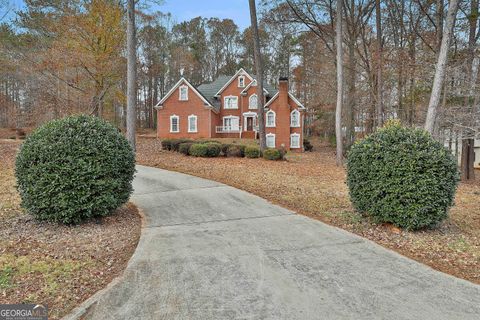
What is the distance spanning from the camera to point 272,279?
346 centimetres

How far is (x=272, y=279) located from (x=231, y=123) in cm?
2627

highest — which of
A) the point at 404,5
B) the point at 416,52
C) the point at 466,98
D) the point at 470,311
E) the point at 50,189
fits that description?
the point at 404,5

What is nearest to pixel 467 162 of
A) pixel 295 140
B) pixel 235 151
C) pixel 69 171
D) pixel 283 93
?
pixel 235 151

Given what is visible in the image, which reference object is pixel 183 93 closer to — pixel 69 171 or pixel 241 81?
pixel 241 81

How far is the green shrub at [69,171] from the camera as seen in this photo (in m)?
4.80

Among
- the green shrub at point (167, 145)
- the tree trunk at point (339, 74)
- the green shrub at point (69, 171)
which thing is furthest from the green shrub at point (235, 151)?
the green shrub at point (69, 171)

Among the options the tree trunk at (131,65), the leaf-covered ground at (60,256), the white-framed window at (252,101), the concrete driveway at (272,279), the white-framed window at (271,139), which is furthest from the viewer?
the white-framed window at (252,101)

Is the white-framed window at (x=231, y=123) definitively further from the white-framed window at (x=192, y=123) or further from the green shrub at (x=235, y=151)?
the green shrub at (x=235, y=151)

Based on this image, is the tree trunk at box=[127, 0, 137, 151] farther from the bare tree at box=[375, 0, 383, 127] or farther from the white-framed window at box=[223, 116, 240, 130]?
the white-framed window at box=[223, 116, 240, 130]

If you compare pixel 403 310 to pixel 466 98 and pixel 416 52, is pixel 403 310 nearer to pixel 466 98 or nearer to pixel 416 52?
pixel 466 98

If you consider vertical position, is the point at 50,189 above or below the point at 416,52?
below

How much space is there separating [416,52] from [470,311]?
14995 mm

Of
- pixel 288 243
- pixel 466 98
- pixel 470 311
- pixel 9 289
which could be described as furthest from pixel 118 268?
pixel 466 98

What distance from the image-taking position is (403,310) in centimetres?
289
